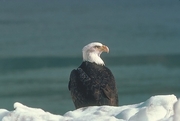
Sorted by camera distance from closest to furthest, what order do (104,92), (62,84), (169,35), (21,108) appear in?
(21,108), (104,92), (62,84), (169,35)

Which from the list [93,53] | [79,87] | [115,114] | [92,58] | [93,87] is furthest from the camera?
[93,53]

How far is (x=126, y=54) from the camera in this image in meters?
12.6

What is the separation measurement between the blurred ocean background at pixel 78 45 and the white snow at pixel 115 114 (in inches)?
175

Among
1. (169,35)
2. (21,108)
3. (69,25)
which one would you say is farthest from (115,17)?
(21,108)

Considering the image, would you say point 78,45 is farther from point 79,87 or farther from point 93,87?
point 93,87

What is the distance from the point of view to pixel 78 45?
13289 millimetres

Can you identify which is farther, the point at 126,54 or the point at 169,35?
the point at 169,35

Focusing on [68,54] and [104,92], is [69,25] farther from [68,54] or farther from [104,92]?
[104,92]

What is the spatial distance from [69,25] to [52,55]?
303 centimetres

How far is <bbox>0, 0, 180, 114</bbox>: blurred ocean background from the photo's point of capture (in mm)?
10430

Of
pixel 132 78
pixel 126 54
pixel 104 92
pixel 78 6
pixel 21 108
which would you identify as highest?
pixel 78 6

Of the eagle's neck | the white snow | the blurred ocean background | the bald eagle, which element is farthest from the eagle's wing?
the white snow

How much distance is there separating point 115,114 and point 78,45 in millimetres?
8646

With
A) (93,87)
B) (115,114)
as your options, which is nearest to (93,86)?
(93,87)
